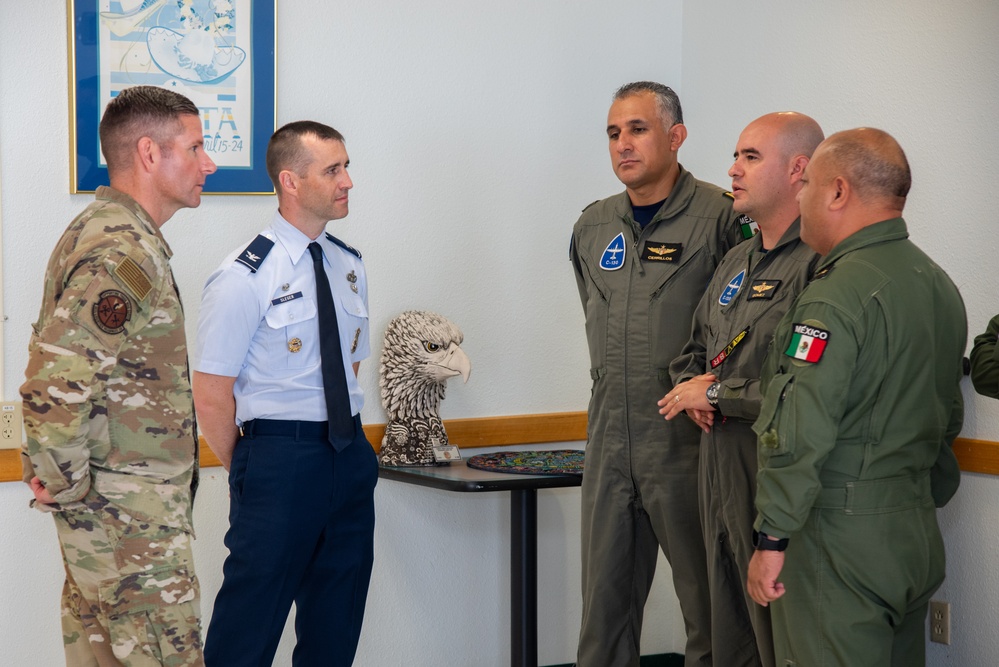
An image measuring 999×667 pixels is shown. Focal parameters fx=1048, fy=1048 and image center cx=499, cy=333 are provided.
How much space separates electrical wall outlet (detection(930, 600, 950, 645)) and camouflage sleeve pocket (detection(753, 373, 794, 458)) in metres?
1.15

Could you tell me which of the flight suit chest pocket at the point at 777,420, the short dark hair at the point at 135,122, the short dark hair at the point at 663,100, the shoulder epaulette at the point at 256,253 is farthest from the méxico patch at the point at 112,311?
the short dark hair at the point at 663,100

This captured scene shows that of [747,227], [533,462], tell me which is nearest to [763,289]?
[747,227]

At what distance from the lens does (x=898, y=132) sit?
9.98ft

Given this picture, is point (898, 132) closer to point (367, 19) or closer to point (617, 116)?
point (617, 116)

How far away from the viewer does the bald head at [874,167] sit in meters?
2.19

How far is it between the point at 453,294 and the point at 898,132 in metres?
1.52

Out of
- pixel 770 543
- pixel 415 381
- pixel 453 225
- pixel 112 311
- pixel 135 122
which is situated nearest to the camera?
pixel 112 311

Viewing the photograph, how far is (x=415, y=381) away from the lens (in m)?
3.37

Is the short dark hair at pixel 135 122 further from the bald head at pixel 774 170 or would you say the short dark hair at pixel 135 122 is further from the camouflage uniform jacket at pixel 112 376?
the bald head at pixel 774 170

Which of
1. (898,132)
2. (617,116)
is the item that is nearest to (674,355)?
(617,116)

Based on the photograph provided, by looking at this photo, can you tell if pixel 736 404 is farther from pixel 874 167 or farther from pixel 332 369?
pixel 332 369

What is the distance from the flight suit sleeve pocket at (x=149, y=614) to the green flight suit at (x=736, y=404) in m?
1.31

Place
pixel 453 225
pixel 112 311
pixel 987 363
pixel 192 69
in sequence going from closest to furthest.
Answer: pixel 112 311 < pixel 987 363 < pixel 192 69 < pixel 453 225

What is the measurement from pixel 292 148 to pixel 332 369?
1.92 ft
